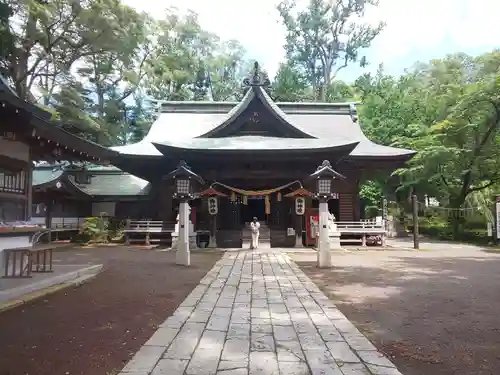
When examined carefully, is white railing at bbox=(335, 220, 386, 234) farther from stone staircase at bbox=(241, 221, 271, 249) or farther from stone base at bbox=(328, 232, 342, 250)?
stone staircase at bbox=(241, 221, 271, 249)

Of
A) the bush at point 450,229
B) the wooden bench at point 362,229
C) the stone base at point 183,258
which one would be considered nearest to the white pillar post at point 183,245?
the stone base at point 183,258

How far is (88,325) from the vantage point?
17.6 feet

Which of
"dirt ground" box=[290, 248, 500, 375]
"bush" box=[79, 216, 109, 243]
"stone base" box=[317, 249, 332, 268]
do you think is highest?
"bush" box=[79, 216, 109, 243]

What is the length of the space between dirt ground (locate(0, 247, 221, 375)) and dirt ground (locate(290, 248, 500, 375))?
2.93m

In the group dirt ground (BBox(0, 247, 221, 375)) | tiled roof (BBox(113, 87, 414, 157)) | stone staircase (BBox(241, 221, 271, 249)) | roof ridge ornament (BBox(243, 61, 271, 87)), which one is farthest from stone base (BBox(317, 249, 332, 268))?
roof ridge ornament (BBox(243, 61, 271, 87))

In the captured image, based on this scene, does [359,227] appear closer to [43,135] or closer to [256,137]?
[256,137]

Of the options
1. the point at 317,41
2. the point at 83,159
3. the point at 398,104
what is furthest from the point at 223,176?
the point at 317,41

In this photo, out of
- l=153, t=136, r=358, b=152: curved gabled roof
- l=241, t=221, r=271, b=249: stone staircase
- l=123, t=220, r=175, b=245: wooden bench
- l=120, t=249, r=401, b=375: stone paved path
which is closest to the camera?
l=120, t=249, r=401, b=375: stone paved path

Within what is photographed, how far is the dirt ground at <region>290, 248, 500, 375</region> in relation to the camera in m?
4.21

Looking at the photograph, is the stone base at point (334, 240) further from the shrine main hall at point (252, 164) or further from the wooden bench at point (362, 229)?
the shrine main hall at point (252, 164)

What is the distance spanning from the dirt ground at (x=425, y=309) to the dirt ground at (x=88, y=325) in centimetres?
293

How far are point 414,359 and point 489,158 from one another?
21.4m

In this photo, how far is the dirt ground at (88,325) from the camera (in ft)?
13.1

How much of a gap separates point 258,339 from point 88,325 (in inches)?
91.9
